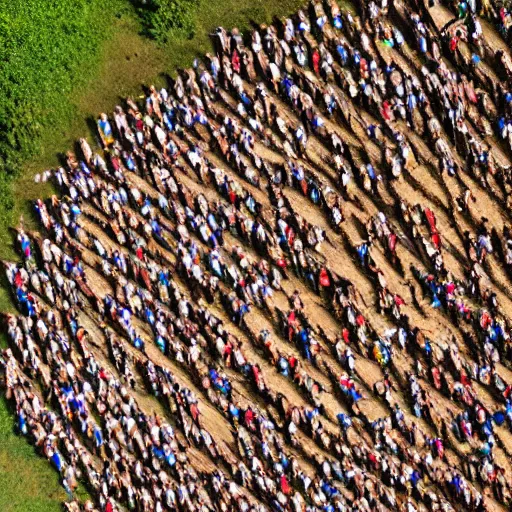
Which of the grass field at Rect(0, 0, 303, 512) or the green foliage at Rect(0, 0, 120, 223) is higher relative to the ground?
the green foliage at Rect(0, 0, 120, 223)

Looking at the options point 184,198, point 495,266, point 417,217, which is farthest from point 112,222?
point 495,266

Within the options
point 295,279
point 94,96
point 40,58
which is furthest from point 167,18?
point 295,279

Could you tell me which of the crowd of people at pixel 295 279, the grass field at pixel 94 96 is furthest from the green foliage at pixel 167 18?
the crowd of people at pixel 295 279

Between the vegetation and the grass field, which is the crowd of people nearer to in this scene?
the grass field

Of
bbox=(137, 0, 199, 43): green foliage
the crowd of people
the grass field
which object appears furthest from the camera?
the grass field

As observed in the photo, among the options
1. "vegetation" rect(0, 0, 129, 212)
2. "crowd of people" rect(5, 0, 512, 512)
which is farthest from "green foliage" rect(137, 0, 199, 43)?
"vegetation" rect(0, 0, 129, 212)

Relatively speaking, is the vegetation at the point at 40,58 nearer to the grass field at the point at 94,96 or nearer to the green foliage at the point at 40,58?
the green foliage at the point at 40,58
